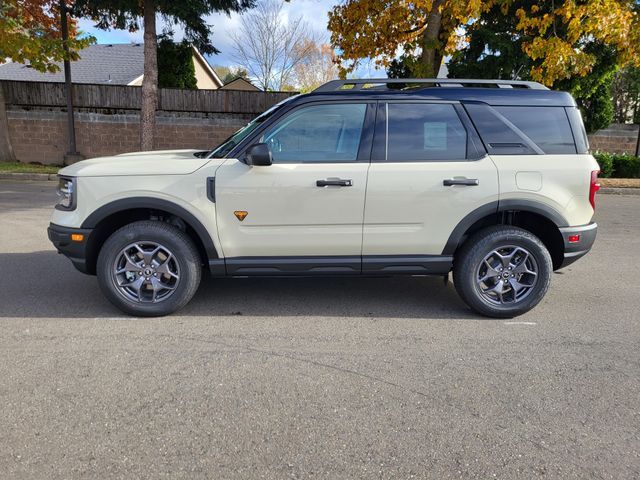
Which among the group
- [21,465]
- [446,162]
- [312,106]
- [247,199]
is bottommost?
[21,465]

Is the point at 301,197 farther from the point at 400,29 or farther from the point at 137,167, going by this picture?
Answer: the point at 400,29

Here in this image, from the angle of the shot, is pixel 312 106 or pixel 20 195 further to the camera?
pixel 20 195

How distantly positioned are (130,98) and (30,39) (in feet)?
10.9

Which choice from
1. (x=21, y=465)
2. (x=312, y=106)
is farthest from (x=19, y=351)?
(x=312, y=106)

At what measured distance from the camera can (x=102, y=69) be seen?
89.0 ft

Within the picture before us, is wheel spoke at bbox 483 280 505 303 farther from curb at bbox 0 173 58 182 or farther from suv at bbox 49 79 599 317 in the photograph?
curb at bbox 0 173 58 182

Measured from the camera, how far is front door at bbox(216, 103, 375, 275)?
3910 mm

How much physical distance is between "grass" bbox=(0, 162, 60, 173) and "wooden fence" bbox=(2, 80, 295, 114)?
6.69 feet

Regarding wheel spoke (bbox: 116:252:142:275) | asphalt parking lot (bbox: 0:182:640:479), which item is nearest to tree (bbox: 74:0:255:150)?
asphalt parking lot (bbox: 0:182:640:479)

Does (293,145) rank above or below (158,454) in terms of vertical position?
above

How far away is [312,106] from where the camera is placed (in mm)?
4039

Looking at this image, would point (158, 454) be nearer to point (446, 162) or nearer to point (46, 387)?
point (46, 387)

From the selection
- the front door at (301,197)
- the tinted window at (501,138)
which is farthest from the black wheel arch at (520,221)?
the front door at (301,197)

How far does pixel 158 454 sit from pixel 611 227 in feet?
28.4
